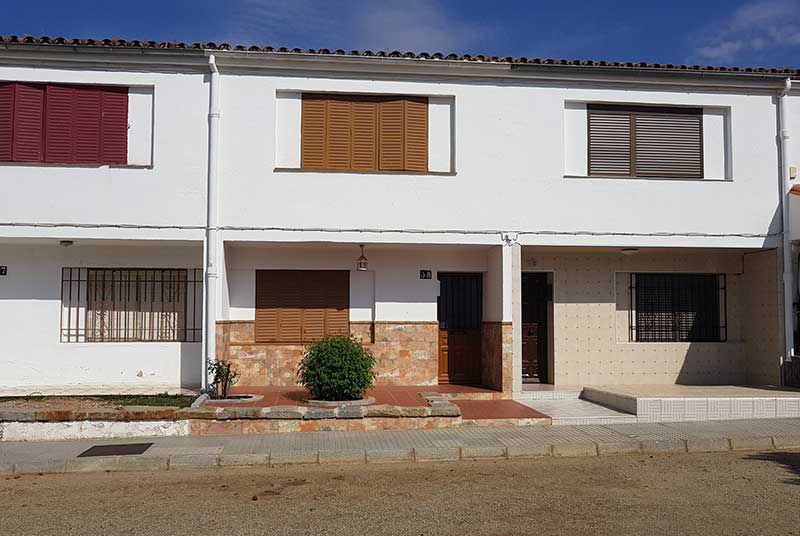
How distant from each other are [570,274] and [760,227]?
350 centimetres

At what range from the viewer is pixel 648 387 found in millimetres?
14500

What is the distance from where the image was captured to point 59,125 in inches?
512

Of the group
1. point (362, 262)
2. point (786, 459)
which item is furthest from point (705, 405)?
point (362, 262)

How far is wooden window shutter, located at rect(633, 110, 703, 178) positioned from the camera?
557 inches

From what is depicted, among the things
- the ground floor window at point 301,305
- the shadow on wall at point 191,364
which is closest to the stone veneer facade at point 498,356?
the ground floor window at point 301,305

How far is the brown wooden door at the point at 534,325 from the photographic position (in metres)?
15.4

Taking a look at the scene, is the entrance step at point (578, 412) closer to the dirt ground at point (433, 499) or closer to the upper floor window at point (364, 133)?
the dirt ground at point (433, 499)

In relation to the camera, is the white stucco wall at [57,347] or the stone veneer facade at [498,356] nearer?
the stone veneer facade at [498,356]

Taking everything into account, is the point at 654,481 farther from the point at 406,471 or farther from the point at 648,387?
the point at 648,387

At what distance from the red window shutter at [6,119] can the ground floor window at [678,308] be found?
11588 millimetres

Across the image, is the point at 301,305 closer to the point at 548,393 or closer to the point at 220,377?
the point at 220,377

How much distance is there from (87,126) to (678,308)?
37.9 ft

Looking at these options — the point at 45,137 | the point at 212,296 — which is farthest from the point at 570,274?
the point at 45,137

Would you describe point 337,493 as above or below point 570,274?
below
